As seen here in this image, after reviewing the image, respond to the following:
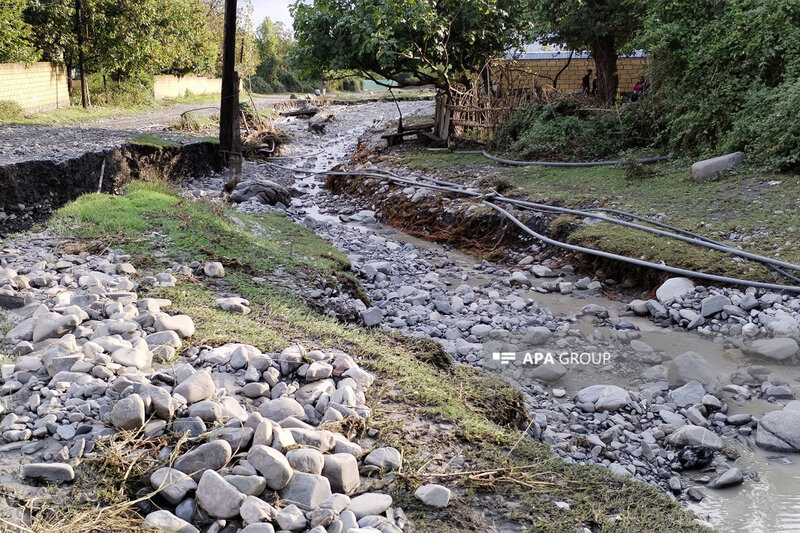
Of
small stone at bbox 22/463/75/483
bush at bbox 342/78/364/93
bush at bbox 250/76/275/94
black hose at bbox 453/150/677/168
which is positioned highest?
bush at bbox 342/78/364/93

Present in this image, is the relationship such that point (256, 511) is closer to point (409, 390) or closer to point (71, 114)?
point (409, 390)

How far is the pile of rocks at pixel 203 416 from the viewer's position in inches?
104

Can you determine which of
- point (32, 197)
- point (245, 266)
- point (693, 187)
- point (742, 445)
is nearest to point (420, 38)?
point (693, 187)

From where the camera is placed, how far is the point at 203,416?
3.06 metres

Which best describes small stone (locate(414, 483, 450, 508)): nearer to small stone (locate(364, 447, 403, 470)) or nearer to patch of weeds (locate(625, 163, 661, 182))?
small stone (locate(364, 447, 403, 470))

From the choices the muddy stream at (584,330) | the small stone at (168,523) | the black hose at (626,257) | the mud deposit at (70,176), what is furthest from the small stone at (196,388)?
the mud deposit at (70,176)

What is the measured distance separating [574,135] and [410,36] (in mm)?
4447

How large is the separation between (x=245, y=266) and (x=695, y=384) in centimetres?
387

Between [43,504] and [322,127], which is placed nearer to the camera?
[43,504]

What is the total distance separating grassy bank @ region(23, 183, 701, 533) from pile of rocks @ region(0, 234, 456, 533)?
17cm

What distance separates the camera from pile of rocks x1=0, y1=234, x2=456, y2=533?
8.68 ft

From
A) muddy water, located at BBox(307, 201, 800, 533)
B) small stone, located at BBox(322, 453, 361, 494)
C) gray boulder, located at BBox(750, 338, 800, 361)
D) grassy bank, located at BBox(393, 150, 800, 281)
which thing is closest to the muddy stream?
muddy water, located at BBox(307, 201, 800, 533)

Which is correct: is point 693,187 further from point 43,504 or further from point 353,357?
point 43,504

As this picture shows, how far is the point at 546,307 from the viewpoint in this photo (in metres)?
6.98
